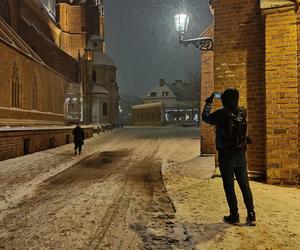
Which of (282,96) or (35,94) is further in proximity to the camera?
(35,94)

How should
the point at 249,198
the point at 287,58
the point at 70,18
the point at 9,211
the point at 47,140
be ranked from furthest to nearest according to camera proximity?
the point at 70,18 → the point at 47,140 → the point at 287,58 → the point at 9,211 → the point at 249,198

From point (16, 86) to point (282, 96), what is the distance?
17508 mm

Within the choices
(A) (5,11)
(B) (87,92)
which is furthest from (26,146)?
(B) (87,92)

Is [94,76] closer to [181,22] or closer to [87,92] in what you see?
[87,92]

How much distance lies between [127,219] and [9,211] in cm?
218

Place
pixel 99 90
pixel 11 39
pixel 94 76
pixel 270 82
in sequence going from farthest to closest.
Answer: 1. pixel 94 76
2. pixel 99 90
3. pixel 11 39
4. pixel 270 82

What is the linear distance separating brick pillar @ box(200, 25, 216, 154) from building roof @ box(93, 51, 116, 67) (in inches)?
1731

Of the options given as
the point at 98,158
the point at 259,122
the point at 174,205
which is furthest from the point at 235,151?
the point at 98,158

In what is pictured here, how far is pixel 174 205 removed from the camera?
18.0ft

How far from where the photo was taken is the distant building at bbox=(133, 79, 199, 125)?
60656 mm

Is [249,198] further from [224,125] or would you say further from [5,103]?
[5,103]

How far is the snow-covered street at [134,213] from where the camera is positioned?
384 centimetres

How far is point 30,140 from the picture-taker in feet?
48.6

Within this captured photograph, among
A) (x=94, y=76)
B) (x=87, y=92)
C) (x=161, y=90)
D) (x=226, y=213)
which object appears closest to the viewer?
(x=226, y=213)
